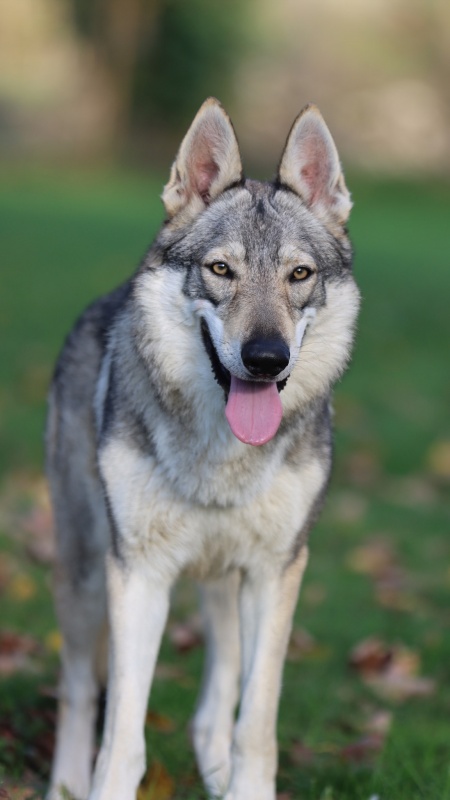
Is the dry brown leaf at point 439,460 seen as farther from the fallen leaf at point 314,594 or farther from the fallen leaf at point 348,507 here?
the fallen leaf at point 314,594

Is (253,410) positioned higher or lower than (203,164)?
lower

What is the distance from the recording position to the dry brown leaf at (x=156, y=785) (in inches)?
157

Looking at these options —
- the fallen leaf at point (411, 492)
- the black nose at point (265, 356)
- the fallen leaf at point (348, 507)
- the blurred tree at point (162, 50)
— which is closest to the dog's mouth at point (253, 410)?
the black nose at point (265, 356)

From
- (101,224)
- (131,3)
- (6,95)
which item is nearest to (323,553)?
(101,224)

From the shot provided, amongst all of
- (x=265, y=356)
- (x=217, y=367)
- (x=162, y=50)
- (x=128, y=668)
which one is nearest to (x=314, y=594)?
(x=128, y=668)

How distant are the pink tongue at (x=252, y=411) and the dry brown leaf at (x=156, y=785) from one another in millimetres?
1297

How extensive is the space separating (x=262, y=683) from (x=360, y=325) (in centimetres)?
749

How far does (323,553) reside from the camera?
732 centimetres

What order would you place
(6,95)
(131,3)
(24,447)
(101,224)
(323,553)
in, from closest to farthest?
(323,553)
(24,447)
(101,224)
(131,3)
(6,95)

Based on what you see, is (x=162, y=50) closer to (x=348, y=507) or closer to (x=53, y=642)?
(x=348, y=507)

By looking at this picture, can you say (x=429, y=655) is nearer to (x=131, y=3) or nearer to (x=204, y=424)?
(x=204, y=424)

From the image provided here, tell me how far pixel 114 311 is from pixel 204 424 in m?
0.82

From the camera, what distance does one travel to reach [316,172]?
13.6 feet

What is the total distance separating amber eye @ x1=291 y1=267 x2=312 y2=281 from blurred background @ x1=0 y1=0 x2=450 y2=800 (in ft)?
5.36
